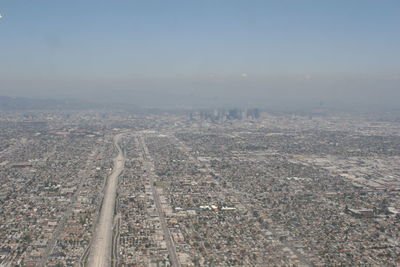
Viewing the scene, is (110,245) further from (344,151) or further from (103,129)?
(103,129)

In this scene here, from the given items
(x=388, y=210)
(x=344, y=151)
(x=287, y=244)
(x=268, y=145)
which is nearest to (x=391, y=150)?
(x=344, y=151)

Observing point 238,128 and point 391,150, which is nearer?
point 391,150

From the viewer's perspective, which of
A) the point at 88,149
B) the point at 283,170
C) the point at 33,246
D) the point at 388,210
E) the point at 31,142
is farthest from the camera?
the point at 31,142

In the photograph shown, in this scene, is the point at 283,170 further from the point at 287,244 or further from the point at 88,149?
the point at 88,149

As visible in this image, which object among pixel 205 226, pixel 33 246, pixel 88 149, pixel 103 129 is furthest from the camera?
pixel 103 129

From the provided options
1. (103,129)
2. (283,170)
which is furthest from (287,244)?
(103,129)

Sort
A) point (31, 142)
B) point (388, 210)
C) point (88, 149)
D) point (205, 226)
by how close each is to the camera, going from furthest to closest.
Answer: point (31, 142), point (88, 149), point (388, 210), point (205, 226)
